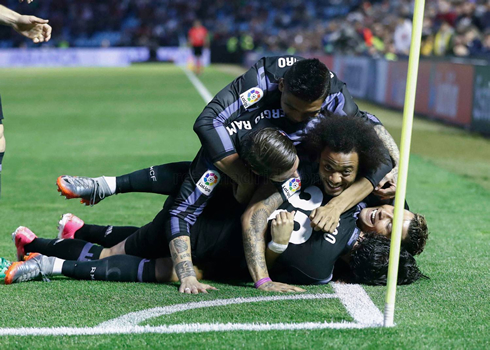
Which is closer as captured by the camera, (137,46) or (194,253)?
(194,253)

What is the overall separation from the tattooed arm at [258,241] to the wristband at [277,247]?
5 centimetres

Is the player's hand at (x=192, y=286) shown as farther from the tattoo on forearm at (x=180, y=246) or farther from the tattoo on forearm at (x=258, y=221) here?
the tattoo on forearm at (x=258, y=221)

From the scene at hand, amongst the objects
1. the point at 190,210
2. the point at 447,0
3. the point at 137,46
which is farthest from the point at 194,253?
the point at 137,46

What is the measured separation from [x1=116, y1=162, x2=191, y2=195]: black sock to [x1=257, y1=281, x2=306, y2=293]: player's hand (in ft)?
4.03

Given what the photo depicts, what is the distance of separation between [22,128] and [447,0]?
43.0 ft

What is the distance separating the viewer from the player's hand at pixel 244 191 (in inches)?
187

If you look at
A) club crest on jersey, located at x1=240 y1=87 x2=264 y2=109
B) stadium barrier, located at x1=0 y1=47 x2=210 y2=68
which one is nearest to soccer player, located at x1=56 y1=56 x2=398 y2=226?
club crest on jersey, located at x1=240 y1=87 x2=264 y2=109

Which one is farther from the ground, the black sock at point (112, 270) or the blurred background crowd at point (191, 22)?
the blurred background crowd at point (191, 22)

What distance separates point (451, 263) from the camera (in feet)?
17.5

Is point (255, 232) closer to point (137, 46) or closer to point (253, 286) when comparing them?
point (253, 286)

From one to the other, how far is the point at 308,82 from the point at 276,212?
0.81 metres

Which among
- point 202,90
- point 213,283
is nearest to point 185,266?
point 213,283

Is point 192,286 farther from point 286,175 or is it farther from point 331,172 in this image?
point 331,172

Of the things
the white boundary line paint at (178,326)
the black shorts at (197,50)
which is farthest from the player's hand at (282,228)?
the black shorts at (197,50)
